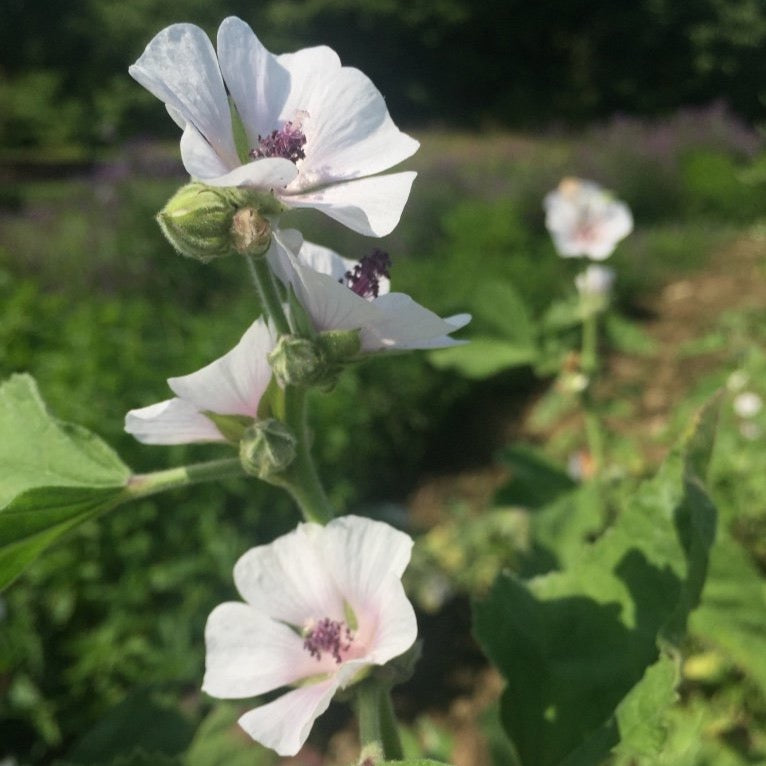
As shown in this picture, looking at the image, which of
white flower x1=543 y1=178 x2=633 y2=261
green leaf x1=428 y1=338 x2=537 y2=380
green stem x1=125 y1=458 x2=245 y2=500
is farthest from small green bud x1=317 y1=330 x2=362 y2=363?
white flower x1=543 y1=178 x2=633 y2=261

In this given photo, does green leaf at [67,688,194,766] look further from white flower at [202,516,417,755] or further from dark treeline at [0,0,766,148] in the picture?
dark treeline at [0,0,766,148]

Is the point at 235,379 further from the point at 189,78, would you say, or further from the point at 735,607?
the point at 735,607

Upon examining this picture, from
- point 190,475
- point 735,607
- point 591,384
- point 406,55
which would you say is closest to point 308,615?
point 190,475

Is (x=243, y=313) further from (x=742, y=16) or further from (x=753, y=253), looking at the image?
(x=742, y=16)

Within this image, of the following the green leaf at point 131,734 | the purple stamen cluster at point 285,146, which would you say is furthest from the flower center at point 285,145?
the green leaf at point 131,734

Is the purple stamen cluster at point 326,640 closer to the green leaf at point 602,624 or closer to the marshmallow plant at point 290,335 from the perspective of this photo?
the marshmallow plant at point 290,335

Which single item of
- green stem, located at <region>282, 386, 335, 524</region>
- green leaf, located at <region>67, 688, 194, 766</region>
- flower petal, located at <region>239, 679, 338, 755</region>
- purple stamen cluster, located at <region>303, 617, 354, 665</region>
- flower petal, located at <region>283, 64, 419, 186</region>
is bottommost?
green leaf, located at <region>67, 688, 194, 766</region>

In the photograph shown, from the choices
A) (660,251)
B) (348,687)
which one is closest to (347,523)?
(348,687)
